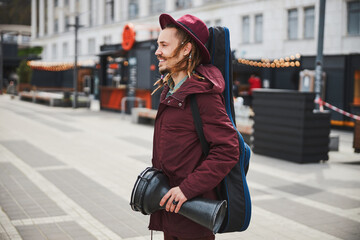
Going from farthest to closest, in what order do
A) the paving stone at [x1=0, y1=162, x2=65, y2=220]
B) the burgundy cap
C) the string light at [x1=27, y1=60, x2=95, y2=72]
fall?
the string light at [x1=27, y1=60, x2=95, y2=72] → the paving stone at [x1=0, y1=162, x2=65, y2=220] → the burgundy cap

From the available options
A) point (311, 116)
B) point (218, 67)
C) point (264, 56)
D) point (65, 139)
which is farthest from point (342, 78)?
point (218, 67)

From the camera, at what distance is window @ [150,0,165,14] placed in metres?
40.0

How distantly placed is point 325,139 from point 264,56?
58.9ft

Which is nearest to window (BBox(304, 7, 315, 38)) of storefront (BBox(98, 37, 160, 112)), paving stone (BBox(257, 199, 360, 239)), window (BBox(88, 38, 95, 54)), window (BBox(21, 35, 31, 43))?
storefront (BBox(98, 37, 160, 112))

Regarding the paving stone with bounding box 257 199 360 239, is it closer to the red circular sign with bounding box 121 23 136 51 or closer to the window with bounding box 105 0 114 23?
the red circular sign with bounding box 121 23 136 51

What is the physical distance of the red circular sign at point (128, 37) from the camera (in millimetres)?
22469

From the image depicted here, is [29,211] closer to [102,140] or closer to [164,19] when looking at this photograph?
[164,19]

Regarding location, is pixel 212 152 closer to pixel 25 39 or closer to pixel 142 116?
pixel 142 116

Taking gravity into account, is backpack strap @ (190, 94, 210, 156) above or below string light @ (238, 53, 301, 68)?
below

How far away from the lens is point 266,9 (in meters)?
27.6

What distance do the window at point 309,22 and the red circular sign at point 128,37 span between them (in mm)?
9080

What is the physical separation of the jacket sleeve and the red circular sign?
66.5 feet

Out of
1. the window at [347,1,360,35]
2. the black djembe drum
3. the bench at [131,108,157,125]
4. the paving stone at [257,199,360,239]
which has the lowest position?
the paving stone at [257,199,360,239]

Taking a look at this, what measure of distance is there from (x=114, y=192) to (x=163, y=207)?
480 cm
